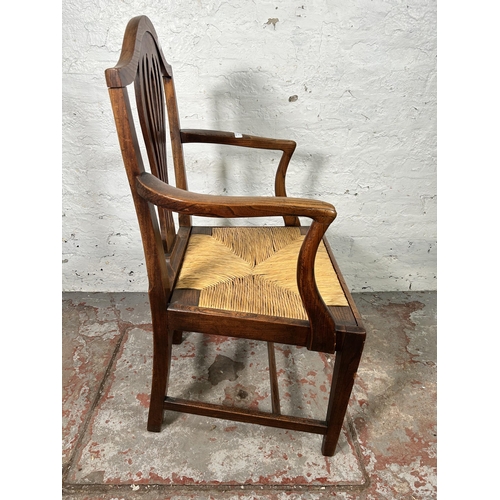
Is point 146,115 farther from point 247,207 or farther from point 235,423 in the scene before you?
point 235,423

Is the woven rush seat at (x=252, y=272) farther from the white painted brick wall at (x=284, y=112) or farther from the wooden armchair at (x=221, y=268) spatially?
the white painted brick wall at (x=284, y=112)

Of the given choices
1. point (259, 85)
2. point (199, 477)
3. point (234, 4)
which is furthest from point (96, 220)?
point (199, 477)

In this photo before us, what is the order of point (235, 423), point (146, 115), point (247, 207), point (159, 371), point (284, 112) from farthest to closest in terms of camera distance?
point (284, 112)
point (235, 423)
point (159, 371)
point (146, 115)
point (247, 207)

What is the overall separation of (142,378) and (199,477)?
47cm

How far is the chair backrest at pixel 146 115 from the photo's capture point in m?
0.93

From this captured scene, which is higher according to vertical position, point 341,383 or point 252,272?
point 252,272

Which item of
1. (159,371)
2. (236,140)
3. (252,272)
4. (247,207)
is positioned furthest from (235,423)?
(236,140)

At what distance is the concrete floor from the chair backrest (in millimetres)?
580

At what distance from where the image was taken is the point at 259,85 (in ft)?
5.49

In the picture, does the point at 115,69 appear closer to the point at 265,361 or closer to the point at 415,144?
the point at 265,361

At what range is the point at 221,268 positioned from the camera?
1.31 m

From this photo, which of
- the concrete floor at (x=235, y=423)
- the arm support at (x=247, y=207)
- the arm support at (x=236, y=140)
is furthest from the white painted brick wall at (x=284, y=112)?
the arm support at (x=247, y=207)

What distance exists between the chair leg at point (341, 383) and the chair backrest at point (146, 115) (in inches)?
20.4

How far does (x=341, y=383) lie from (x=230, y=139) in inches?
35.3
